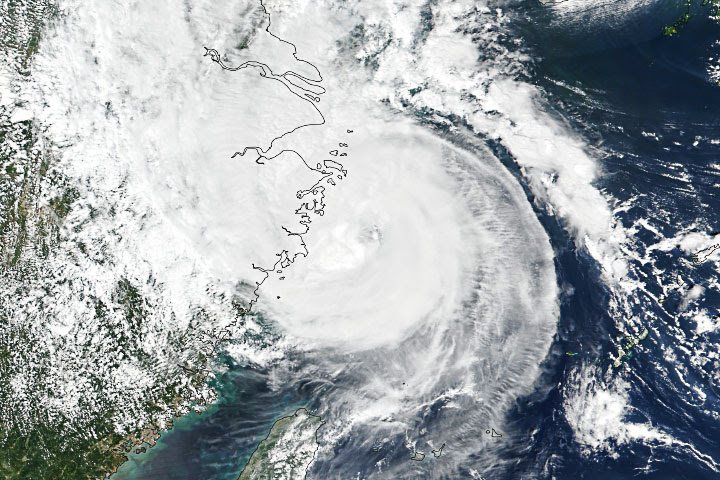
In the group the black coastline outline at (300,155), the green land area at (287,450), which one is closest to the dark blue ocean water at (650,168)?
the black coastline outline at (300,155)

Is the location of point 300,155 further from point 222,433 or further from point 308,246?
point 222,433

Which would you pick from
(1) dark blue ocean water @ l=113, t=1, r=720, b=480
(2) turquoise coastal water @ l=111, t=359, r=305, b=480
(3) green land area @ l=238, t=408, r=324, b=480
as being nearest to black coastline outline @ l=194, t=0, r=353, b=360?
(2) turquoise coastal water @ l=111, t=359, r=305, b=480

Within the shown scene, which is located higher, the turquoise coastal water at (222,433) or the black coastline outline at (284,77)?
the black coastline outline at (284,77)

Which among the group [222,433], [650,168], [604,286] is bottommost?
[222,433]

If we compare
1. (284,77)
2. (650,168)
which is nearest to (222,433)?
(284,77)

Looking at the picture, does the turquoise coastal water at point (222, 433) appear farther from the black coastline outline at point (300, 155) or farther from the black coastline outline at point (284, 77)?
the black coastline outline at point (284, 77)

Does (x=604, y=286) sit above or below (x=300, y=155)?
above

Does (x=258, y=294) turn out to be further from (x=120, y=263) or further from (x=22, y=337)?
(x=22, y=337)

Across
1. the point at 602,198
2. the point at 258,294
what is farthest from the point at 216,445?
the point at 602,198
